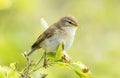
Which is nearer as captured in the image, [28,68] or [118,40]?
[28,68]

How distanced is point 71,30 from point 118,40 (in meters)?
3.42

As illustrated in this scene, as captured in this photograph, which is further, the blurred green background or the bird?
the blurred green background

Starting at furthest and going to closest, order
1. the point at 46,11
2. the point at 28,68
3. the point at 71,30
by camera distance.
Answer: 1. the point at 46,11
2. the point at 71,30
3. the point at 28,68

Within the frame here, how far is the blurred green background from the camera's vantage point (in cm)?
603

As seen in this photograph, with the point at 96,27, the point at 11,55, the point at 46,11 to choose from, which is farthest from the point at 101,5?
the point at 11,55

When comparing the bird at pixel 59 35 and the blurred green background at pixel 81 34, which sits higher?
the blurred green background at pixel 81 34

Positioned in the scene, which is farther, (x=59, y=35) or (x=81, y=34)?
(x=81, y=34)

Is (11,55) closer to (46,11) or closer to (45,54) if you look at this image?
(45,54)

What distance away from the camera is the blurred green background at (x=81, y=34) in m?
6.03

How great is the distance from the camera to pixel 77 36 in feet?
30.1

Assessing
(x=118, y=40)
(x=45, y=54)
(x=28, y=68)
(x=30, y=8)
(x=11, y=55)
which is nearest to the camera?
(x=28, y=68)

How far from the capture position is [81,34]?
9219 millimetres

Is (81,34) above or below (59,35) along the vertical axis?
above

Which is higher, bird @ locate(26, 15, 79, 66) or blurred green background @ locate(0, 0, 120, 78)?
blurred green background @ locate(0, 0, 120, 78)
